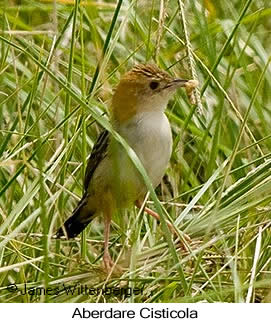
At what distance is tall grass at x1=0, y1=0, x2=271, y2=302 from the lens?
170 inches

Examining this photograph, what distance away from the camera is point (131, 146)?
509cm

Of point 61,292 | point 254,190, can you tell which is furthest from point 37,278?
point 254,190

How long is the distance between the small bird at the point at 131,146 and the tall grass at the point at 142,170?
8 cm

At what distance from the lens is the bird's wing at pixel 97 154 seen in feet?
17.3

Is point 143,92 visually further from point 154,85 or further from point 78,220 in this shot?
point 78,220

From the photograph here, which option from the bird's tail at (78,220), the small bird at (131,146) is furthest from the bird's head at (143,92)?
the bird's tail at (78,220)

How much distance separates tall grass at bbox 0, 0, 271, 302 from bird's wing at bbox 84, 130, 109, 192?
78mm

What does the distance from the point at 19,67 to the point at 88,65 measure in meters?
0.39

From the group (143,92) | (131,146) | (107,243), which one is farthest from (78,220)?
(143,92)

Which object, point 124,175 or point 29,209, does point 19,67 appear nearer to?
point 29,209

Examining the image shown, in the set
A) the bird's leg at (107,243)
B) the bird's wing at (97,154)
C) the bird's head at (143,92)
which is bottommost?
the bird's leg at (107,243)

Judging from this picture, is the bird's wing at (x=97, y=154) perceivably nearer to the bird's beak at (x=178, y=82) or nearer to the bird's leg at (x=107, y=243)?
the bird's leg at (x=107, y=243)

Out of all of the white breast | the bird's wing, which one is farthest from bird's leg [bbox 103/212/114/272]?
the white breast

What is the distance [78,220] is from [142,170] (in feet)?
4.91
